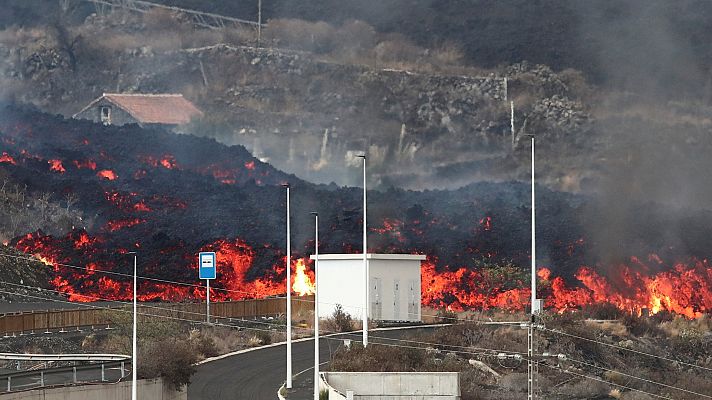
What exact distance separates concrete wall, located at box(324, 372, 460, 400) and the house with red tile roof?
10337cm

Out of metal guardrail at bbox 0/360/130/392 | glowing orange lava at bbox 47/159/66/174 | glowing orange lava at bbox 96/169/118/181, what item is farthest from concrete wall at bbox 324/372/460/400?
glowing orange lava at bbox 47/159/66/174

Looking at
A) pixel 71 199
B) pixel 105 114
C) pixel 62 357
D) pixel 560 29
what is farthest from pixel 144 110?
pixel 62 357

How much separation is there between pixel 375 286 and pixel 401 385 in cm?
3938

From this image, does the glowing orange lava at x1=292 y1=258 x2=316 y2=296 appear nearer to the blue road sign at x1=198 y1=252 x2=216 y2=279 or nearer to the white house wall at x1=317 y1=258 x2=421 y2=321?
the white house wall at x1=317 y1=258 x2=421 y2=321

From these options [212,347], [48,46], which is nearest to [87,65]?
[48,46]

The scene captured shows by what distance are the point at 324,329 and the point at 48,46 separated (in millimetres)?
82269

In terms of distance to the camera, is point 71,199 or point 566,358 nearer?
point 566,358

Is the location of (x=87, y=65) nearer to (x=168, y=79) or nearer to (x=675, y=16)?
(x=168, y=79)

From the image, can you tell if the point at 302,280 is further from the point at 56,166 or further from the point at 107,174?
the point at 56,166

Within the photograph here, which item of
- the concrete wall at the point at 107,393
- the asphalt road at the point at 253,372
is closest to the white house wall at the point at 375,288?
the asphalt road at the point at 253,372

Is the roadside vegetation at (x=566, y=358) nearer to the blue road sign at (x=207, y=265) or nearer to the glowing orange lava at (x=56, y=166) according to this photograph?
the blue road sign at (x=207, y=265)

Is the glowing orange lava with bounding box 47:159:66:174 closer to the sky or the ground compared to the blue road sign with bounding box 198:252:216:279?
closer to the sky

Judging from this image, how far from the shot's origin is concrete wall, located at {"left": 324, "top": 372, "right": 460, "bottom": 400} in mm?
67438

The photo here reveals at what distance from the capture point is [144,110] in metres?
170
